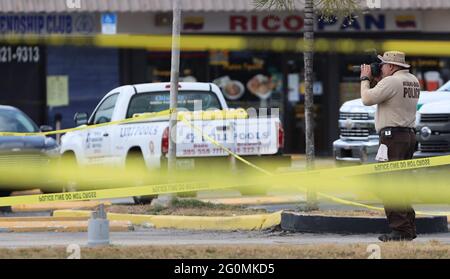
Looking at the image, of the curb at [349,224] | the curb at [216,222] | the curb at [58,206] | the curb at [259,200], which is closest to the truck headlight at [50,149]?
the curb at [58,206]

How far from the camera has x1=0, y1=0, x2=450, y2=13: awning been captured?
26.5m

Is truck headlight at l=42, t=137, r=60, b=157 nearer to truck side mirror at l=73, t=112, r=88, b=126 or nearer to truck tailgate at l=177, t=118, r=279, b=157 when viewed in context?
truck side mirror at l=73, t=112, r=88, b=126

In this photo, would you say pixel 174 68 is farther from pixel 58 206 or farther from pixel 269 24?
pixel 269 24

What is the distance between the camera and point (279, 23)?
27828 millimetres

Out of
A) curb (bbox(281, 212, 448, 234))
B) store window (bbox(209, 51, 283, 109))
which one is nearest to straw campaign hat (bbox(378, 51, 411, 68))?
curb (bbox(281, 212, 448, 234))

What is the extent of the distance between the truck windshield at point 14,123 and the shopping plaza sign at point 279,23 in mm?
8796

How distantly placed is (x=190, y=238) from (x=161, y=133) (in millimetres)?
3873

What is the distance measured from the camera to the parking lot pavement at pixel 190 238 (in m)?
12.3

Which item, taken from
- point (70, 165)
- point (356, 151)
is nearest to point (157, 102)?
point (70, 165)

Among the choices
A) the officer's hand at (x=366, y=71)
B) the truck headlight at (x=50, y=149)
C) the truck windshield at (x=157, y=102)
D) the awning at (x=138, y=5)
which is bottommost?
the truck headlight at (x=50, y=149)

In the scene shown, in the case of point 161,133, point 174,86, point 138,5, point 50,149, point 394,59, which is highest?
point 138,5

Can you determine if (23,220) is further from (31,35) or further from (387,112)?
(31,35)

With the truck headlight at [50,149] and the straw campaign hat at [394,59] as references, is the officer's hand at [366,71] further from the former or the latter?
the truck headlight at [50,149]

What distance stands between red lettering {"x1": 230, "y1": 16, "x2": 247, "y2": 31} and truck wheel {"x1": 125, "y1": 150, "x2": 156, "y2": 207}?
10.7m
